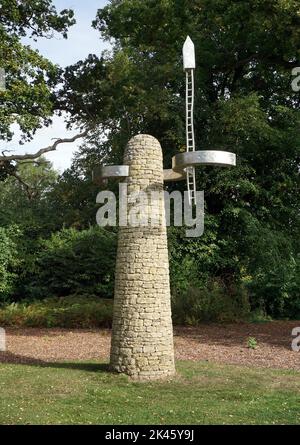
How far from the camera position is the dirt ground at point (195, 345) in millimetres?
11781

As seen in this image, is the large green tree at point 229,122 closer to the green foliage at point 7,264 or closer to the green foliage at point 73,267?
the green foliage at point 73,267

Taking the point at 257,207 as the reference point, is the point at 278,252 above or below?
below

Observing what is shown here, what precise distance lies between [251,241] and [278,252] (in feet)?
3.16

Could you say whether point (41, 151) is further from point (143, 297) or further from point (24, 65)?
point (143, 297)

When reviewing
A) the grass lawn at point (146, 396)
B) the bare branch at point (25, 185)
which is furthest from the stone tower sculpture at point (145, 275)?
the bare branch at point (25, 185)

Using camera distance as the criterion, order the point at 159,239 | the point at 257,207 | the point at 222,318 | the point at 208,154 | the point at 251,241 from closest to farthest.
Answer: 1. the point at 208,154
2. the point at 159,239
3. the point at 222,318
4. the point at 251,241
5. the point at 257,207

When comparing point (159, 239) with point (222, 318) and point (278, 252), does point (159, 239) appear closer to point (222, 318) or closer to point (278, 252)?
point (222, 318)

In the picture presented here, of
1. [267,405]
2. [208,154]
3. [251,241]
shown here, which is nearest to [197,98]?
[251,241]

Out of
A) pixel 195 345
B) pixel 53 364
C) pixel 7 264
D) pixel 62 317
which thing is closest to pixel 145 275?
pixel 53 364

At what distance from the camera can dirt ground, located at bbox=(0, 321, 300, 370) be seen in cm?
1178

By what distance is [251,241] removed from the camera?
62.7 feet

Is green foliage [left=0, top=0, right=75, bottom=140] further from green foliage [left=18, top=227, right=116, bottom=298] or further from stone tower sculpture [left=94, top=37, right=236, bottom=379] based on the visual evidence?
stone tower sculpture [left=94, top=37, right=236, bottom=379]

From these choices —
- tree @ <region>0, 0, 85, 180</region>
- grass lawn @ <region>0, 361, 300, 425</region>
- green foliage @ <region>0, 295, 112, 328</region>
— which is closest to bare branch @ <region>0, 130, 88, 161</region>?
tree @ <region>0, 0, 85, 180</region>

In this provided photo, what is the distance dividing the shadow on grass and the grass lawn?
2 centimetres
